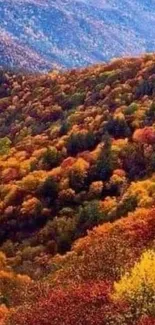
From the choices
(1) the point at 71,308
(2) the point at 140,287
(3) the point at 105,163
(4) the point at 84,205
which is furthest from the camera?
(3) the point at 105,163

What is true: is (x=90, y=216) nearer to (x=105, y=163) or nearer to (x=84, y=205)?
(x=84, y=205)

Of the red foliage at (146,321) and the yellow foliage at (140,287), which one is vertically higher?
the yellow foliage at (140,287)

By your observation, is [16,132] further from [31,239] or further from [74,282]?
[74,282]

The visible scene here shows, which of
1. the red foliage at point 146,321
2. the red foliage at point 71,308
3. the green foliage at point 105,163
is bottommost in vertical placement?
the red foliage at point 146,321

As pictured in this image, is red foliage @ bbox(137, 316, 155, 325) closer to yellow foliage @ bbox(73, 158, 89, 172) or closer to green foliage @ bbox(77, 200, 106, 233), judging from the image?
green foliage @ bbox(77, 200, 106, 233)

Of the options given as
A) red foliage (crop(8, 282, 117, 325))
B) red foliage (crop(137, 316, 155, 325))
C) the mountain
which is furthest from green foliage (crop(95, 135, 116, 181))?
red foliage (crop(137, 316, 155, 325))

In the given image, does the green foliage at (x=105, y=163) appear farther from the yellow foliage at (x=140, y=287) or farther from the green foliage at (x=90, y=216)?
the yellow foliage at (x=140, y=287)

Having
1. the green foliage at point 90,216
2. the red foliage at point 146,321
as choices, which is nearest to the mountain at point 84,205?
the red foliage at point 146,321

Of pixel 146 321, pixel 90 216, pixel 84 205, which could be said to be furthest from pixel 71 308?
pixel 84 205

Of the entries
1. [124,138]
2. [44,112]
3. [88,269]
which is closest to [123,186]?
[124,138]
